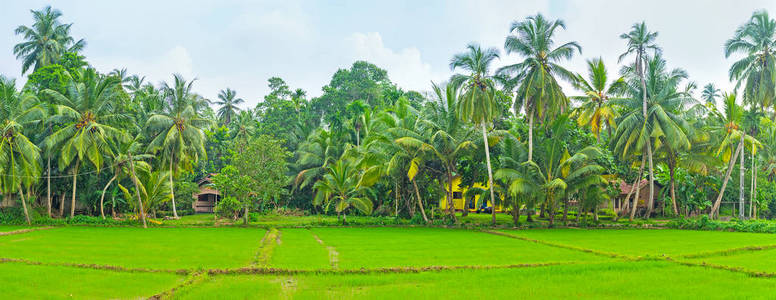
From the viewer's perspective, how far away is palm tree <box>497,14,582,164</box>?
23.3 m

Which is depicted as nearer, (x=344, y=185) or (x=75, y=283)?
(x=75, y=283)

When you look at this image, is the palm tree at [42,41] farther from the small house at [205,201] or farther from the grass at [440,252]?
the grass at [440,252]

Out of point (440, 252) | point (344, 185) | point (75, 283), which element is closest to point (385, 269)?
point (440, 252)

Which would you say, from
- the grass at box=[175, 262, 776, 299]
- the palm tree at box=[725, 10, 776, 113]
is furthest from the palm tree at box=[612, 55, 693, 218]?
the grass at box=[175, 262, 776, 299]

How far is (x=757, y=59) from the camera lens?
25750mm

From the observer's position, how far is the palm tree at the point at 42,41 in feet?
107

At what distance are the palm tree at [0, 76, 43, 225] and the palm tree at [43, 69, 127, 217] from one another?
3.44 ft

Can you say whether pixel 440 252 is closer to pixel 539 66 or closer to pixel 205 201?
pixel 539 66

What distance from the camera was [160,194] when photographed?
27.3 metres

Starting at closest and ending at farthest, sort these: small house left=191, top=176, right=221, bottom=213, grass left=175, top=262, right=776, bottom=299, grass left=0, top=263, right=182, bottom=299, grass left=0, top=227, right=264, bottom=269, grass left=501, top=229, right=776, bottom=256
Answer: grass left=0, top=263, right=182, bottom=299
grass left=175, top=262, right=776, bottom=299
grass left=0, top=227, right=264, bottom=269
grass left=501, top=229, right=776, bottom=256
small house left=191, top=176, right=221, bottom=213

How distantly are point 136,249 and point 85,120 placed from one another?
13.6 m

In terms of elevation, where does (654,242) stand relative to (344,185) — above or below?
below

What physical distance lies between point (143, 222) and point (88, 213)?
25.4 ft

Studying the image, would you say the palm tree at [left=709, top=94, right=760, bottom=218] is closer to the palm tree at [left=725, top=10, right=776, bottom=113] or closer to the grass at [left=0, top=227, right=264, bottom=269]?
the palm tree at [left=725, top=10, right=776, bottom=113]
